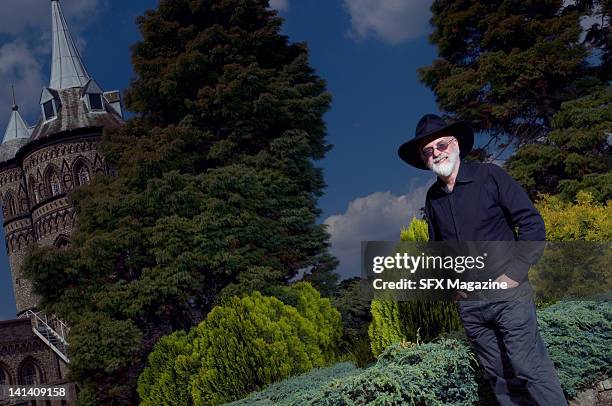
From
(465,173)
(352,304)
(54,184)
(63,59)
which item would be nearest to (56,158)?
(54,184)

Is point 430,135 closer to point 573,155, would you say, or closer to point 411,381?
point 411,381

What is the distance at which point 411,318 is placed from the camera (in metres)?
6.60

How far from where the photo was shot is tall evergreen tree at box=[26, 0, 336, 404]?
1439 centimetres

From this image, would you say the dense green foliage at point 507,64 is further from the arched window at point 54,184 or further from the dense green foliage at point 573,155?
the arched window at point 54,184

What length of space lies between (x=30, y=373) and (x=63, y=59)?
17.9m

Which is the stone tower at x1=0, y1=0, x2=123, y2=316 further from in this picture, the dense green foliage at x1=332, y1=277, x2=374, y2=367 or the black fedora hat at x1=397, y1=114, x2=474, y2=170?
the black fedora hat at x1=397, y1=114, x2=474, y2=170

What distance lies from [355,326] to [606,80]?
9.75 meters

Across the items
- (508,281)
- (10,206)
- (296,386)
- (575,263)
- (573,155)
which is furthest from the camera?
(10,206)

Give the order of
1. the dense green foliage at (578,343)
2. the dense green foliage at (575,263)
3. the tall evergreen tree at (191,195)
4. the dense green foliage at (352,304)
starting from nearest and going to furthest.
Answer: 1. the dense green foliage at (578,343)
2. the dense green foliage at (575,263)
3. the tall evergreen tree at (191,195)
4. the dense green foliage at (352,304)

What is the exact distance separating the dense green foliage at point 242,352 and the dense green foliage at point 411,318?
4.15 ft

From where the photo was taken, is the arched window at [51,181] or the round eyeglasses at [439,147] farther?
the arched window at [51,181]

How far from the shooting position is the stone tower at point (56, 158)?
109ft

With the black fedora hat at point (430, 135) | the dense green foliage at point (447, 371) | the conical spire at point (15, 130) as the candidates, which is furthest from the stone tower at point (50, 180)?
the black fedora hat at point (430, 135)

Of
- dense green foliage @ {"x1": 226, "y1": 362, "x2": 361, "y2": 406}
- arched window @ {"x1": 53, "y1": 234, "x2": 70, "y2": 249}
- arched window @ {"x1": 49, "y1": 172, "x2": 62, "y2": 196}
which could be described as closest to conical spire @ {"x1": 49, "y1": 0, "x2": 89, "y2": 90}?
arched window @ {"x1": 49, "y1": 172, "x2": 62, "y2": 196}
